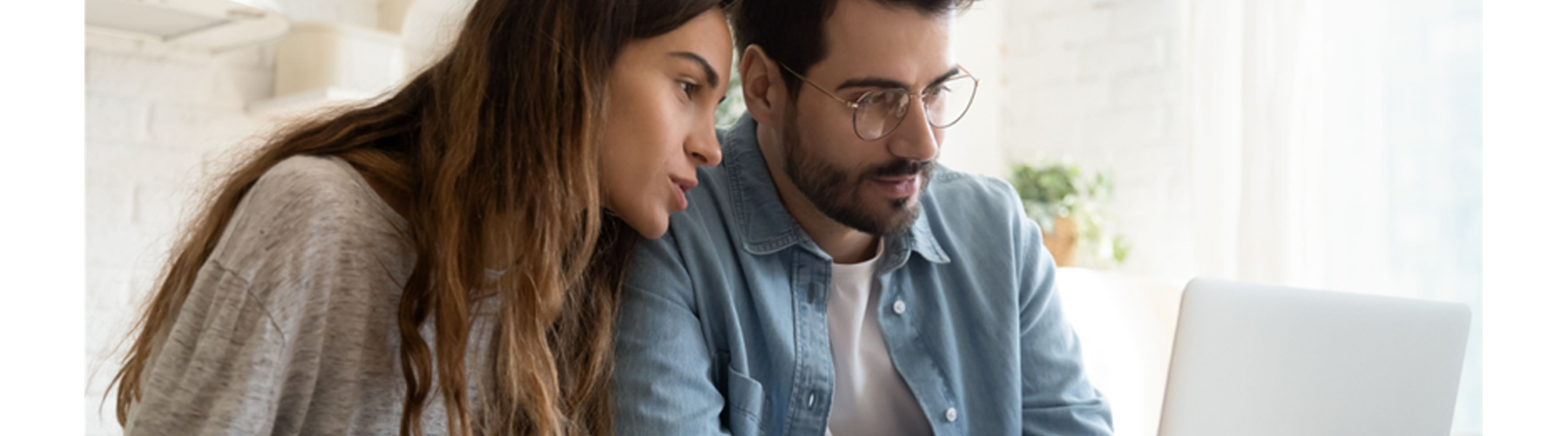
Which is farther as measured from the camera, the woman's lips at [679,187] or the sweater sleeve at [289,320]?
the woman's lips at [679,187]

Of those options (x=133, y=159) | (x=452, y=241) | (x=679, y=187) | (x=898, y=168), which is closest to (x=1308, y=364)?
(x=898, y=168)

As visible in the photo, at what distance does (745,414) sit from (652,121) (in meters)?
0.34

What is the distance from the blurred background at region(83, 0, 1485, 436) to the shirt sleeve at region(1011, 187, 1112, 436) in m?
0.30

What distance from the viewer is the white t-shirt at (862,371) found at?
4.13ft

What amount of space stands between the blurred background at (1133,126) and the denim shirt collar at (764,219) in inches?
17.6

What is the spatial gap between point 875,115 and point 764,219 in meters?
0.16

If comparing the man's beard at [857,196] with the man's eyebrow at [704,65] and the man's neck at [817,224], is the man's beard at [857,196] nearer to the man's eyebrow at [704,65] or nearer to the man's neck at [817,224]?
the man's neck at [817,224]

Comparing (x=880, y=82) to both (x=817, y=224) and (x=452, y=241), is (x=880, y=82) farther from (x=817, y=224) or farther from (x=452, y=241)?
(x=452, y=241)

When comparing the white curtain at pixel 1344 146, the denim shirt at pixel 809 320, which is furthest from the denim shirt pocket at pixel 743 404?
the white curtain at pixel 1344 146

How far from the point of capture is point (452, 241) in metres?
0.87

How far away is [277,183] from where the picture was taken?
82 centimetres

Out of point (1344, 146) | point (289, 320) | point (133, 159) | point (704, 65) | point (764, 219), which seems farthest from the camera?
point (1344, 146)

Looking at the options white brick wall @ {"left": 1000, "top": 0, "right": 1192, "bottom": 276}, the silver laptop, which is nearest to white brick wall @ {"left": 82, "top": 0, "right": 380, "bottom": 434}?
the silver laptop
